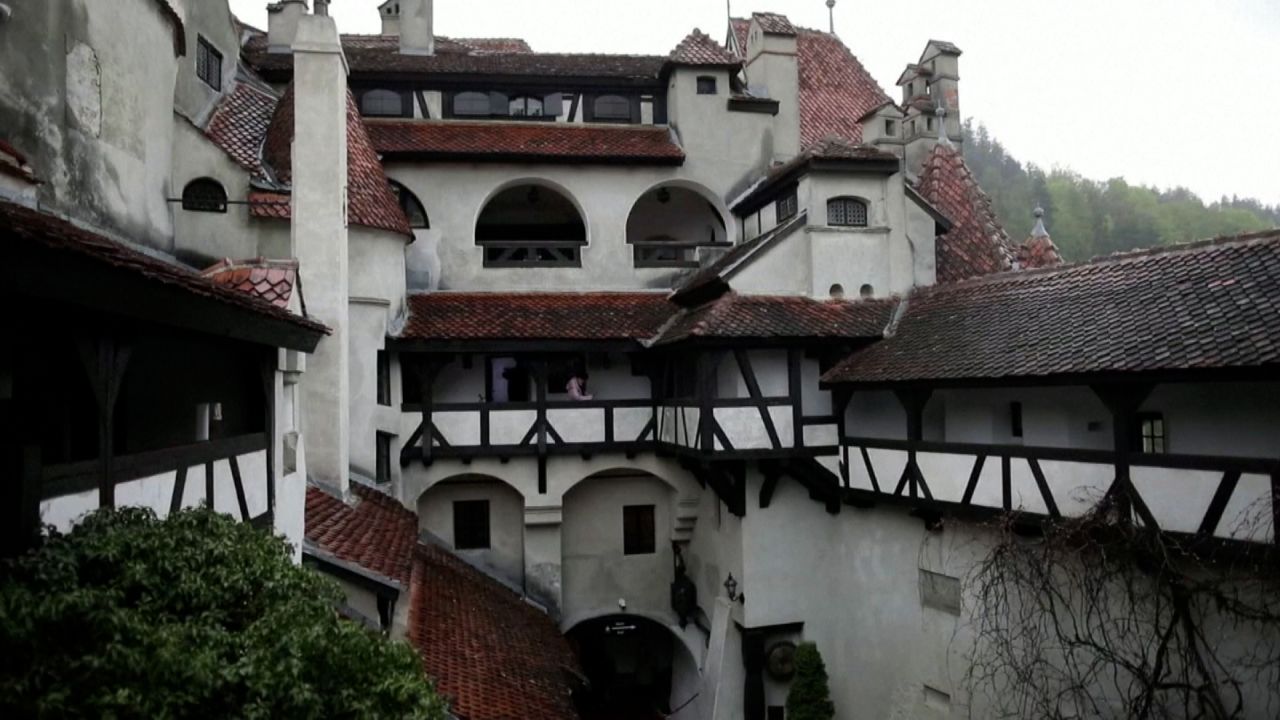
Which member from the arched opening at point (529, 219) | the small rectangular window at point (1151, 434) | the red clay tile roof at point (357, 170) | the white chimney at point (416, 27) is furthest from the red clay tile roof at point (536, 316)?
the small rectangular window at point (1151, 434)

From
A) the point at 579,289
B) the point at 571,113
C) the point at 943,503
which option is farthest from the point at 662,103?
the point at 943,503

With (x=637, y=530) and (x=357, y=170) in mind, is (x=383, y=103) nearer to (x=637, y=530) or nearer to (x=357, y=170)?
(x=357, y=170)

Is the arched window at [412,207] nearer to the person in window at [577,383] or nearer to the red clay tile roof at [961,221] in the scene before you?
the person in window at [577,383]

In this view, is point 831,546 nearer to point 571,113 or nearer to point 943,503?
point 943,503

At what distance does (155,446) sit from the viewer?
7602 mm

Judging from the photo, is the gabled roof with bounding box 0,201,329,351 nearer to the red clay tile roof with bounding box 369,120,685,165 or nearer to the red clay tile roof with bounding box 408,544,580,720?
the red clay tile roof with bounding box 408,544,580,720

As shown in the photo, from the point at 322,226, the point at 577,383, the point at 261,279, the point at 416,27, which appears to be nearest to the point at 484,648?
the point at 261,279

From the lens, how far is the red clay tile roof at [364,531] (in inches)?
410

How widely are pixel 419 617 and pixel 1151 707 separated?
25.9 ft

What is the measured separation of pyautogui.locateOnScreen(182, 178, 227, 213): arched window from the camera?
1290 cm

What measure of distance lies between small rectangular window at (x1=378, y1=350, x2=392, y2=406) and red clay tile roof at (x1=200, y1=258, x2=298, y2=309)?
7372 millimetres

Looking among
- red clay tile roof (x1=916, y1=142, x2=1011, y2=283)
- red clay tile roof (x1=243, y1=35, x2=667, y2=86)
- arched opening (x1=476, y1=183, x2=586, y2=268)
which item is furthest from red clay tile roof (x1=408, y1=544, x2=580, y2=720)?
red clay tile roof (x1=243, y1=35, x2=667, y2=86)

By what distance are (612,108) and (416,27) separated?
14.9ft

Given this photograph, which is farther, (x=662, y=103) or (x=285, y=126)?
(x=662, y=103)
